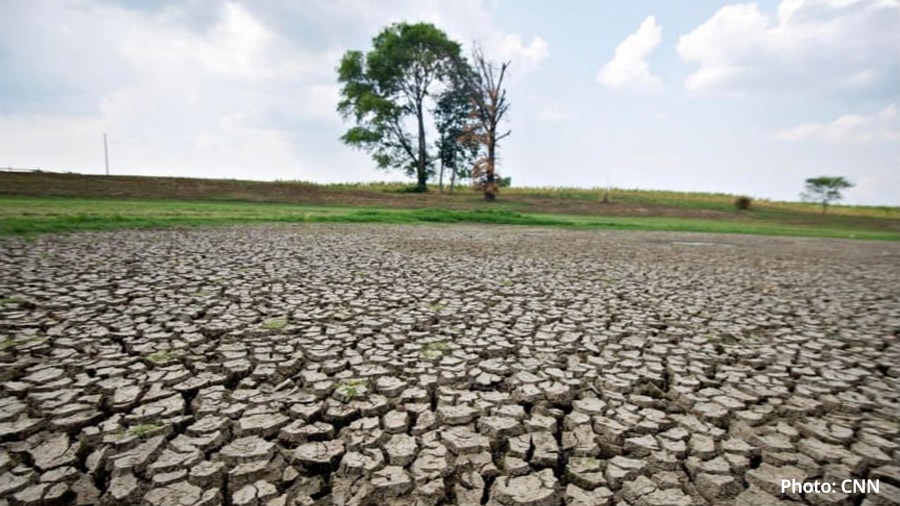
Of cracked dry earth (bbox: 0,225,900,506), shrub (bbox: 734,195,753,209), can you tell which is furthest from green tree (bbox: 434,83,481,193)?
cracked dry earth (bbox: 0,225,900,506)

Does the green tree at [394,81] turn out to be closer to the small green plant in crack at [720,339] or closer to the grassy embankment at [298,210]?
the grassy embankment at [298,210]

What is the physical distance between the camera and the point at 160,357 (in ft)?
8.70

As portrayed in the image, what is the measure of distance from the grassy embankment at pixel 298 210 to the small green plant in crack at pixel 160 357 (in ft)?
25.6

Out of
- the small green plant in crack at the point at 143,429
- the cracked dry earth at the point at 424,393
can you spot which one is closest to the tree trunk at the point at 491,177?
the cracked dry earth at the point at 424,393

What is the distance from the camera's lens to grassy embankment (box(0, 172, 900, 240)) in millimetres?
11516

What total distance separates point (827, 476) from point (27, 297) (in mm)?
5604

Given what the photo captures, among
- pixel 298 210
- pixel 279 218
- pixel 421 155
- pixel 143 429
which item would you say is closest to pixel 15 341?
pixel 143 429

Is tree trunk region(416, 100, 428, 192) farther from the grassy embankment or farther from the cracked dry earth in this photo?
the cracked dry earth

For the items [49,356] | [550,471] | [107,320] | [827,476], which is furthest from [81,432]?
[827,476]

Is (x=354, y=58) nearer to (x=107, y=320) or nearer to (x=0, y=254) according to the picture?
(x=0, y=254)

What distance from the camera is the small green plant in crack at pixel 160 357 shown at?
2.61m

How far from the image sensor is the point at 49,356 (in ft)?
8.54

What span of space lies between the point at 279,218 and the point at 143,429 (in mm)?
12541

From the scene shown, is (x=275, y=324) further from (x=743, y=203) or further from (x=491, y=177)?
(x=743, y=203)
